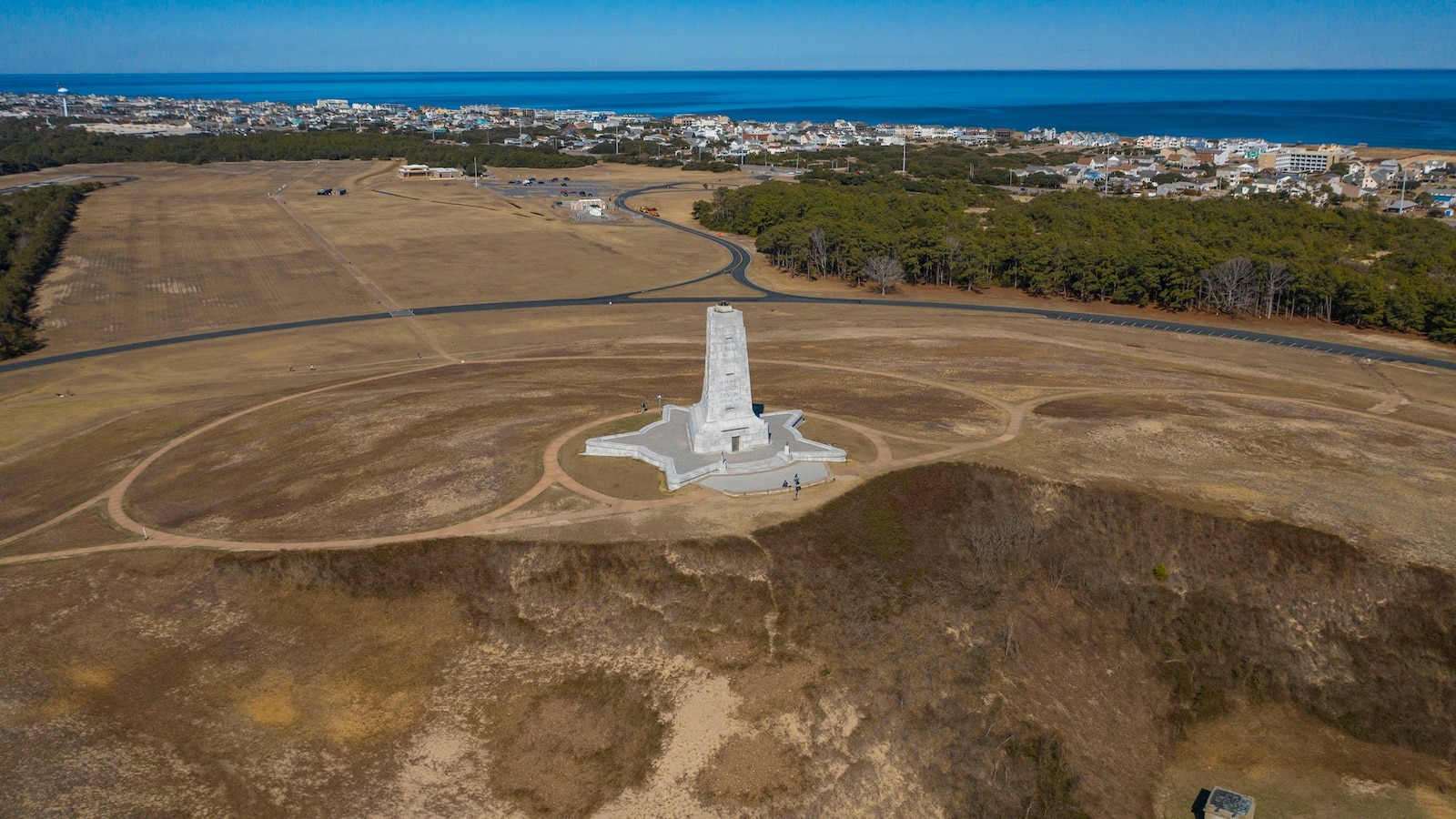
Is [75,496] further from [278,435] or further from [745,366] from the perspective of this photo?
[745,366]

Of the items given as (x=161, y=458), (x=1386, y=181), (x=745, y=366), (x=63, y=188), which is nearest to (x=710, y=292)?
(x=745, y=366)

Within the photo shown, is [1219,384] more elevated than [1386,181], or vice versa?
[1386,181]

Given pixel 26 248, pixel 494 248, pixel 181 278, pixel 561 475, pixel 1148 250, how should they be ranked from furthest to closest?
pixel 494 248
pixel 26 248
pixel 181 278
pixel 1148 250
pixel 561 475

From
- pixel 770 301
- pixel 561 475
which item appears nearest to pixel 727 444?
pixel 561 475

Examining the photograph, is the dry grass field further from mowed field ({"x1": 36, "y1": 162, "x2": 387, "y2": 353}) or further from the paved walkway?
mowed field ({"x1": 36, "y1": 162, "x2": 387, "y2": 353})

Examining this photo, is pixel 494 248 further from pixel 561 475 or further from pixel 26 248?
pixel 561 475

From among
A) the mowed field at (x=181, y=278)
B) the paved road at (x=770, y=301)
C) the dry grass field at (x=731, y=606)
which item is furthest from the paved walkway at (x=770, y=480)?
the mowed field at (x=181, y=278)
